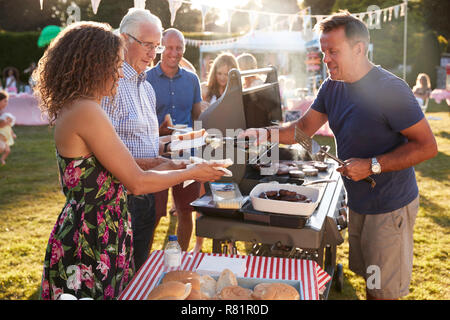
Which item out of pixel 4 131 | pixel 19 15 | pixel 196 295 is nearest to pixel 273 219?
pixel 196 295

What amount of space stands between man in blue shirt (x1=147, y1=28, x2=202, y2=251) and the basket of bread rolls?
193cm

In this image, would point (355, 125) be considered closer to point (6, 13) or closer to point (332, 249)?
point (332, 249)

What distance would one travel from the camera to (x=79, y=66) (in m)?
1.37

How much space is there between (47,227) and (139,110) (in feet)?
8.95

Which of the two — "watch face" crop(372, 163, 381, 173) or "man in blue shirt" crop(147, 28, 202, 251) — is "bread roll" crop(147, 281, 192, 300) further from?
"man in blue shirt" crop(147, 28, 202, 251)

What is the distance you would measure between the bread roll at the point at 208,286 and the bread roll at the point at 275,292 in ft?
0.44

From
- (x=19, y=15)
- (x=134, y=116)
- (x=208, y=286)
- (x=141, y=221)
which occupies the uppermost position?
(x=19, y=15)

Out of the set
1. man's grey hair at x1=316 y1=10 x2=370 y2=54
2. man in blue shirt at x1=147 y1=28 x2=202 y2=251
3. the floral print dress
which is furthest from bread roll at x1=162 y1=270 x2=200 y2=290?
man in blue shirt at x1=147 y1=28 x2=202 y2=251

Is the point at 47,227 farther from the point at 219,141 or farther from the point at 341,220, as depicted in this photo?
the point at 341,220

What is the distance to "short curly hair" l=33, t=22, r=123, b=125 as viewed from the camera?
4.48 feet

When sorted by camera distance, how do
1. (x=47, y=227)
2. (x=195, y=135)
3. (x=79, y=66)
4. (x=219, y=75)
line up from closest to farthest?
1. (x=79, y=66)
2. (x=195, y=135)
3. (x=219, y=75)
4. (x=47, y=227)

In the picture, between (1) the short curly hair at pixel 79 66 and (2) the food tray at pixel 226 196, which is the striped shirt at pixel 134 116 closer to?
(2) the food tray at pixel 226 196

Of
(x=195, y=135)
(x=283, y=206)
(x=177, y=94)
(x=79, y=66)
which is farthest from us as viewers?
(x=177, y=94)

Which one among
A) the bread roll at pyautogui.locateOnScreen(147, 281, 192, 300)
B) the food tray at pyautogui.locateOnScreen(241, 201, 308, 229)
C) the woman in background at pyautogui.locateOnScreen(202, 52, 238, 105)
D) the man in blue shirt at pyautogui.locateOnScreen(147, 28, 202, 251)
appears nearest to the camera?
the bread roll at pyautogui.locateOnScreen(147, 281, 192, 300)
